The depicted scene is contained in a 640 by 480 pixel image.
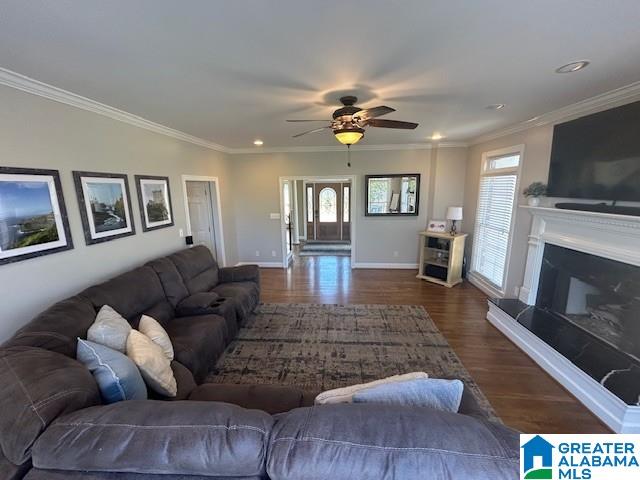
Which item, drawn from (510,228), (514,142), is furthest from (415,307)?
(514,142)


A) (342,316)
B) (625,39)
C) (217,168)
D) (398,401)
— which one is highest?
(625,39)

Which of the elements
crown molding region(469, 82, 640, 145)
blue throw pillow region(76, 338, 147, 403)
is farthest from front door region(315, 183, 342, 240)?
blue throw pillow region(76, 338, 147, 403)

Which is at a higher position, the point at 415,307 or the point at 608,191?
the point at 608,191

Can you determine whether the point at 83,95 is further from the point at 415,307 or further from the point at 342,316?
the point at 415,307

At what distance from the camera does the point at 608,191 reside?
7.94 feet

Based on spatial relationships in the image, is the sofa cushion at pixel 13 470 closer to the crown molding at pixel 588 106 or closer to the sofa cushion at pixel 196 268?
the sofa cushion at pixel 196 268

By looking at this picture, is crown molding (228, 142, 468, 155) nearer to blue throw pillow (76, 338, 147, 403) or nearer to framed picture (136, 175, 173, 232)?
framed picture (136, 175, 173, 232)

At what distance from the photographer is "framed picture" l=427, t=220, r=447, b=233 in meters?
Answer: 5.23

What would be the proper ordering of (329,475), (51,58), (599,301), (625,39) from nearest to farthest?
(329,475)
(625,39)
(51,58)
(599,301)

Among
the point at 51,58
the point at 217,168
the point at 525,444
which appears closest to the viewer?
the point at 525,444

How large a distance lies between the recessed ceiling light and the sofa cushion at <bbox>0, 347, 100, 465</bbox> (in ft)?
10.9

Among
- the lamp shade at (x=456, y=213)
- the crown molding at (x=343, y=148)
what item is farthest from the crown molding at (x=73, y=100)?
the lamp shade at (x=456, y=213)

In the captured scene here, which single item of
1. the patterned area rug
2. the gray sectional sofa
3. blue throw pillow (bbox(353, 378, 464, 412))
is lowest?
the patterned area rug

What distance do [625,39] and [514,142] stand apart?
2497 mm
